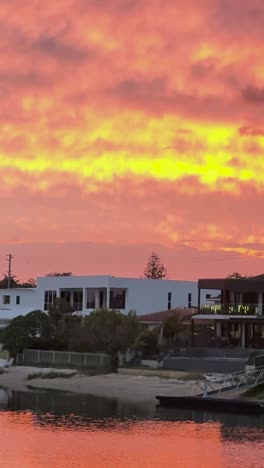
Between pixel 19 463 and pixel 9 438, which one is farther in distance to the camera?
pixel 9 438

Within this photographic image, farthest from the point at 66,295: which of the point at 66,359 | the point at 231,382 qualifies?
the point at 231,382

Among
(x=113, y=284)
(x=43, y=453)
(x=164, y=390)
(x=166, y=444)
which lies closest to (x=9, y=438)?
(x=43, y=453)

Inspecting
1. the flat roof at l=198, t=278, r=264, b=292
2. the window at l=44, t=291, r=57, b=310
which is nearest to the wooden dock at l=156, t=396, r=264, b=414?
the flat roof at l=198, t=278, r=264, b=292

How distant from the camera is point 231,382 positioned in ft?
183

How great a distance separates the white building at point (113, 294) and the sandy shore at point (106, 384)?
816 inches

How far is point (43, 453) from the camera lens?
37.5 m

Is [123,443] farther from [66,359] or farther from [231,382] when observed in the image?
[66,359]

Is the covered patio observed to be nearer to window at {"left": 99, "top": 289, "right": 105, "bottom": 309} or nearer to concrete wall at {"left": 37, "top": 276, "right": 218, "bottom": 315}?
concrete wall at {"left": 37, "top": 276, "right": 218, "bottom": 315}

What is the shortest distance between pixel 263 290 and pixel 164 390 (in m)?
17.5

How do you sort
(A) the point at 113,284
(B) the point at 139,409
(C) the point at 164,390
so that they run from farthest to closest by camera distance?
(A) the point at 113,284, (C) the point at 164,390, (B) the point at 139,409

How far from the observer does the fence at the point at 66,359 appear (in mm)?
67438

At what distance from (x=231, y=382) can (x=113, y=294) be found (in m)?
35.4

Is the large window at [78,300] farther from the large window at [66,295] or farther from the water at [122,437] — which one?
the water at [122,437]

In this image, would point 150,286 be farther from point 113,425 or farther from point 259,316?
point 113,425
